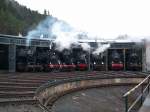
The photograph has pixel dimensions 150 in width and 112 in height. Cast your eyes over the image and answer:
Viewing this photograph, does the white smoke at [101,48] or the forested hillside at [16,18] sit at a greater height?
the forested hillside at [16,18]

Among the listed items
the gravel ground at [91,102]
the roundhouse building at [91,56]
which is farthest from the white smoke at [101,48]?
the gravel ground at [91,102]

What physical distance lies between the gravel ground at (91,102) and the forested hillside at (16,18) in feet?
195

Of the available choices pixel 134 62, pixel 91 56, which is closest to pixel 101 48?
pixel 91 56

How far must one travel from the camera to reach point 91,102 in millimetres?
18812

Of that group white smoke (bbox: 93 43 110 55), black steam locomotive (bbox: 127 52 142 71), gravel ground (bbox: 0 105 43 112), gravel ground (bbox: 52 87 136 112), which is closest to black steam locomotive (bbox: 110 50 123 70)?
black steam locomotive (bbox: 127 52 142 71)

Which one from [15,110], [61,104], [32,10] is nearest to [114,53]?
[61,104]

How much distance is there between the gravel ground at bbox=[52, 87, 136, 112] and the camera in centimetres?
1703

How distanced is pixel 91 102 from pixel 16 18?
272 feet

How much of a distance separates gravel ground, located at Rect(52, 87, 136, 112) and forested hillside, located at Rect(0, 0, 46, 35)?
5929cm

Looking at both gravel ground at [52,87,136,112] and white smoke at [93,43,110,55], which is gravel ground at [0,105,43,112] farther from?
white smoke at [93,43,110,55]

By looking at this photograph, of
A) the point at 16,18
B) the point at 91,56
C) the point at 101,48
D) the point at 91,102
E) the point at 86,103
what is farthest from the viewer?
the point at 16,18

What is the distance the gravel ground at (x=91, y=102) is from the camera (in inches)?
670

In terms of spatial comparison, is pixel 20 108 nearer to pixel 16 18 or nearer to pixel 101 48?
pixel 101 48

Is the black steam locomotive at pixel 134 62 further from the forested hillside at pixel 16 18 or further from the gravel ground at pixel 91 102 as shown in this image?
the forested hillside at pixel 16 18
